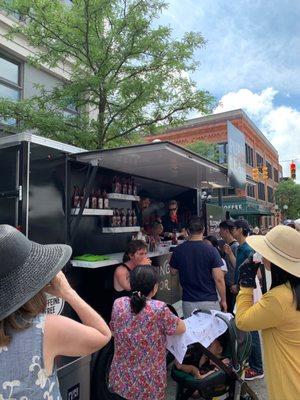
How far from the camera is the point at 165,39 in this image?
8.35 meters

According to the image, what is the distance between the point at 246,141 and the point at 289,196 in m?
11.4

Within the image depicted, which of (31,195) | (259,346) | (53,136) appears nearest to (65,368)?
(31,195)

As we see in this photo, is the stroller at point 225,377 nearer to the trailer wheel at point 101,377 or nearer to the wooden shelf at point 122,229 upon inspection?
the trailer wheel at point 101,377

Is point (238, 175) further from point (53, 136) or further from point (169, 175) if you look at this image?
point (53, 136)

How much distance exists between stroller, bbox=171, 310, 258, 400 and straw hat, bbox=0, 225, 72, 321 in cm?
214

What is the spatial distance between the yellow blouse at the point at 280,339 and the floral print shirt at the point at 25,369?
4.29ft

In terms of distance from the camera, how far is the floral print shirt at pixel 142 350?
2.71m

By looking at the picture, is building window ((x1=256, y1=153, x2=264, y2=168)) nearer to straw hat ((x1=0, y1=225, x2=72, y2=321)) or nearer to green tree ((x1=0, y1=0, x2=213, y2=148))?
green tree ((x1=0, y1=0, x2=213, y2=148))

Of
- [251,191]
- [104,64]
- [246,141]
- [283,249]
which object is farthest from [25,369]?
[251,191]

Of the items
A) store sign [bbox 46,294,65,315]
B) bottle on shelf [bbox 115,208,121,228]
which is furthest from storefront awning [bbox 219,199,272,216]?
store sign [bbox 46,294,65,315]

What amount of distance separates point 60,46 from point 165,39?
2.47 metres

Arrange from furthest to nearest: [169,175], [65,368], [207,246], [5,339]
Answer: [169,175] < [207,246] < [65,368] < [5,339]

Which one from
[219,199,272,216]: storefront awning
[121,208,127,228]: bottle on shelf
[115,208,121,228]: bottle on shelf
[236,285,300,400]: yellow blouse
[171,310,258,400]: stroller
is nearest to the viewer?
[236,285,300,400]: yellow blouse

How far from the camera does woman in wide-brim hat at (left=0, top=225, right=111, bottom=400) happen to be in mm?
1367
